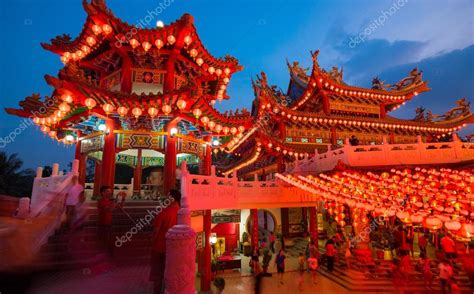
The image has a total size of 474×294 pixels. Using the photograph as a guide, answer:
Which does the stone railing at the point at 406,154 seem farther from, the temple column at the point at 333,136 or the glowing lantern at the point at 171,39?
the glowing lantern at the point at 171,39

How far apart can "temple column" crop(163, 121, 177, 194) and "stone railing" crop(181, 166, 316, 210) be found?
89 cm

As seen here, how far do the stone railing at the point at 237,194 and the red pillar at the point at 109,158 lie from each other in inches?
125

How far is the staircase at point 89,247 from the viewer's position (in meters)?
6.28

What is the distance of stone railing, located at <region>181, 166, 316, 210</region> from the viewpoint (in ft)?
30.7

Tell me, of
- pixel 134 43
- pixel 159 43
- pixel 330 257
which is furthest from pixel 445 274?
pixel 134 43

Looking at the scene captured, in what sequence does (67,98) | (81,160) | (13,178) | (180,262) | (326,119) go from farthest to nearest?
1. (13,178)
2. (326,119)
3. (81,160)
4. (67,98)
5. (180,262)

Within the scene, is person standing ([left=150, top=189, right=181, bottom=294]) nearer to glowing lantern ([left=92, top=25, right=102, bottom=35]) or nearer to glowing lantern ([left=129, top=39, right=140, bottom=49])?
glowing lantern ([left=129, top=39, right=140, bottom=49])

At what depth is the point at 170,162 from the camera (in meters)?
10.7

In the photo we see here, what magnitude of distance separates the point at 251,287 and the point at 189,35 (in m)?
11.8

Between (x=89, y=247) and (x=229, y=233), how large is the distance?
39.0ft

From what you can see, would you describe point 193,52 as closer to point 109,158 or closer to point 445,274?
point 109,158

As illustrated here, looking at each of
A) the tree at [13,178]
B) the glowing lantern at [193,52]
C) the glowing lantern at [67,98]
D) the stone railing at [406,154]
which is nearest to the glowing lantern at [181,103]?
the glowing lantern at [193,52]

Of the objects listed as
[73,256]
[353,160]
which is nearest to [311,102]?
[353,160]

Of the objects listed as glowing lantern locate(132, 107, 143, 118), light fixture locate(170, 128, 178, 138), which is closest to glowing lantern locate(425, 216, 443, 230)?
light fixture locate(170, 128, 178, 138)
